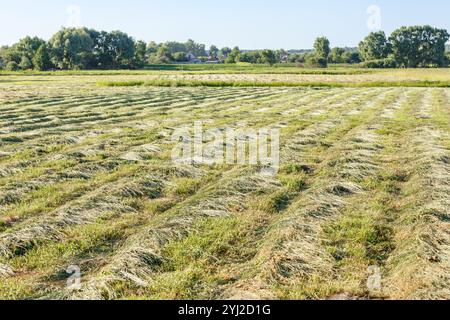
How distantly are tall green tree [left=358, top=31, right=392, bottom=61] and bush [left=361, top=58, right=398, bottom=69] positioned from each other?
14.9 feet

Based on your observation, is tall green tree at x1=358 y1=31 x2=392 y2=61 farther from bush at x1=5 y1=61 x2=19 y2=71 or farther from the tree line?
bush at x1=5 y1=61 x2=19 y2=71

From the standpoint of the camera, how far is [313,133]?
1509 cm

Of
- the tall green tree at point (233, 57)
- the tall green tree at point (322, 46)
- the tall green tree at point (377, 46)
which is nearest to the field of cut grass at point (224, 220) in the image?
the tall green tree at point (377, 46)

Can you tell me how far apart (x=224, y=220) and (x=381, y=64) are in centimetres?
10782

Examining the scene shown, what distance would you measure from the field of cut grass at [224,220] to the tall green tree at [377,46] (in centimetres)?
10784

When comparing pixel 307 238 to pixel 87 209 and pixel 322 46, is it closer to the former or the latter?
pixel 87 209

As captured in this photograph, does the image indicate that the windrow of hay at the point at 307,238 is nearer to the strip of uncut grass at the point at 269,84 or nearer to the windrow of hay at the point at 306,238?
the windrow of hay at the point at 306,238

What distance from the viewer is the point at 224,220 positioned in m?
7.02

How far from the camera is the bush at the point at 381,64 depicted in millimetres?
104000

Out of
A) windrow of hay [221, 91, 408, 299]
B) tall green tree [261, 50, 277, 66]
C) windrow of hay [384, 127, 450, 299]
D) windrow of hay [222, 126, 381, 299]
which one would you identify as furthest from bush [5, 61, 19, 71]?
windrow of hay [384, 127, 450, 299]
